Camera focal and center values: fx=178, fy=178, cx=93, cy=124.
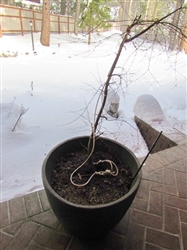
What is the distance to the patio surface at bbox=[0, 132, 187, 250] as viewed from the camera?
1.16 meters

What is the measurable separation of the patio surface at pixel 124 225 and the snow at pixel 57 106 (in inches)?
19.4

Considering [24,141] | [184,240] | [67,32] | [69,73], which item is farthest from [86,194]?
[67,32]

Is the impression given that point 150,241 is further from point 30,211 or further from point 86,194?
point 30,211

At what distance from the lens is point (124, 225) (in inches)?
50.3

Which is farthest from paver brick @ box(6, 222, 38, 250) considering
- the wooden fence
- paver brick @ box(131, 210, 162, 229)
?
the wooden fence

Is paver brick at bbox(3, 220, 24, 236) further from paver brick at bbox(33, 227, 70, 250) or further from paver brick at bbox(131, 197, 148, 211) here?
paver brick at bbox(131, 197, 148, 211)

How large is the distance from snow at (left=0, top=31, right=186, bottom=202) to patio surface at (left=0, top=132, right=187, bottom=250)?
493 mm

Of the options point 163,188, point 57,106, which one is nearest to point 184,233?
point 163,188

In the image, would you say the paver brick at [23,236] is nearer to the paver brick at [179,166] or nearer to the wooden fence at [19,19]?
the paver brick at [179,166]

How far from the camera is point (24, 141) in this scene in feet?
8.27

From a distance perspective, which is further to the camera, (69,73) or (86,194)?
(69,73)

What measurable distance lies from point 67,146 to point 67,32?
49.6 ft

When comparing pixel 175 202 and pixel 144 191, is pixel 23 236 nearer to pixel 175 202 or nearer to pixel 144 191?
pixel 144 191

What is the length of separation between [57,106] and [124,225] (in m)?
2.83
